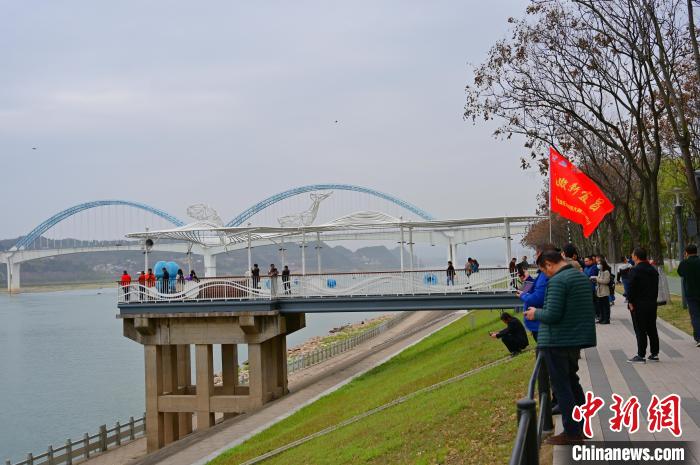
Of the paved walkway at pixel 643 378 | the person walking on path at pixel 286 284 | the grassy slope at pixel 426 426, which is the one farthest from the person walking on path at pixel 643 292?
the person walking on path at pixel 286 284

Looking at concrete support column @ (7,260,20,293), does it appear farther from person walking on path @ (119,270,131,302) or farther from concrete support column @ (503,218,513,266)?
concrete support column @ (503,218,513,266)

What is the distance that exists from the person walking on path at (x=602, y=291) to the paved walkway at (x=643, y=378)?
2.14m

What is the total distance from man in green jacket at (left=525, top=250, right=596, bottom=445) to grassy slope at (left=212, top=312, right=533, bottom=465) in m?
1.45

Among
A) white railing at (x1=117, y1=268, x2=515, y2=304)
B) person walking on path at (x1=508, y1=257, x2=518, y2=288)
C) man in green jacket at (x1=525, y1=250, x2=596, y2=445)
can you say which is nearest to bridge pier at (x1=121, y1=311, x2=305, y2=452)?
white railing at (x1=117, y1=268, x2=515, y2=304)

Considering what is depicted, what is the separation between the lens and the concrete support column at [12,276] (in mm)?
153812

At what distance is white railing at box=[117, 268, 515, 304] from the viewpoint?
28031mm

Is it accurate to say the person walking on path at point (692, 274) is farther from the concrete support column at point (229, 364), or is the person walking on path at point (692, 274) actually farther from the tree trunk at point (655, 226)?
the concrete support column at point (229, 364)

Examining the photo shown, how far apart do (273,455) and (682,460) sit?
1118 centimetres

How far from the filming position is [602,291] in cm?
1964

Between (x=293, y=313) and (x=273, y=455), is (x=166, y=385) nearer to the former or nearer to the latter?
(x=293, y=313)

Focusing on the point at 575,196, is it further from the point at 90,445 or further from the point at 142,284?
the point at 142,284

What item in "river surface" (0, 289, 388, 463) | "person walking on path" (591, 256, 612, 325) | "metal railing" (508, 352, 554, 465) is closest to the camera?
"metal railing" (508, 352, 554, 465)

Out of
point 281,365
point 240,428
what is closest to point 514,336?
point 240,428

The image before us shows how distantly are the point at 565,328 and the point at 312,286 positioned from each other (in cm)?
2245
